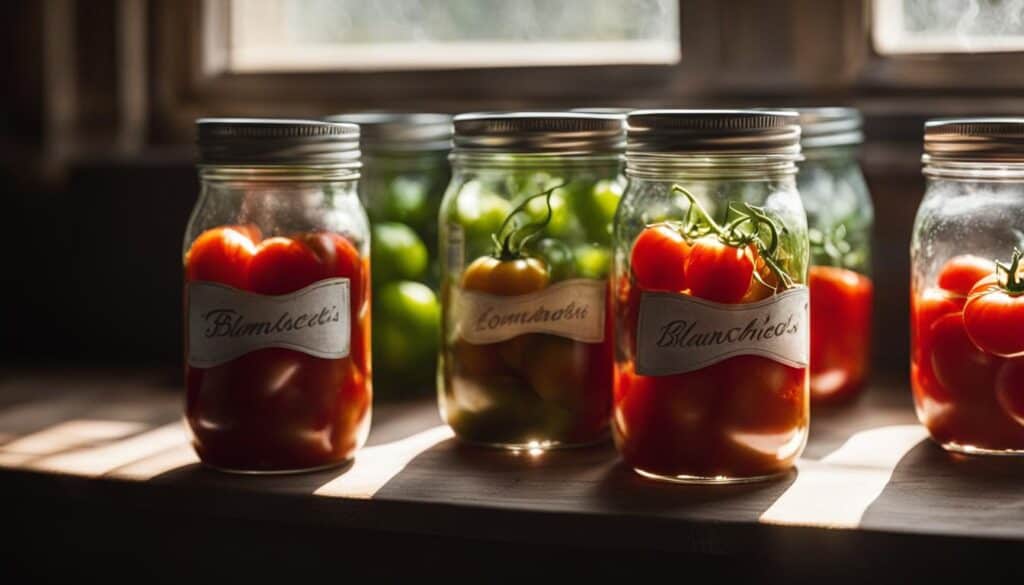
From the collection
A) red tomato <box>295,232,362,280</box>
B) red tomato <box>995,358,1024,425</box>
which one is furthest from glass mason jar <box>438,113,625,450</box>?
red tomato <box>995,358,1024,425</box>

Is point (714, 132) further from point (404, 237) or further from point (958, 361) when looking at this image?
point (404, 237)

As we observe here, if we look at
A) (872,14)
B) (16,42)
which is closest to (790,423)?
(872,14)

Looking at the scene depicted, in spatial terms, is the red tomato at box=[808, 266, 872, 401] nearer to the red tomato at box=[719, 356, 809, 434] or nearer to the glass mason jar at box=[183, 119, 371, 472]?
the red tomato at box=[719, 356, 809, 434]

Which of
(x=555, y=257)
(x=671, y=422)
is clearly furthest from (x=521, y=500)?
(x=555, y=257)

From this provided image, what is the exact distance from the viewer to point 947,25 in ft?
4.61

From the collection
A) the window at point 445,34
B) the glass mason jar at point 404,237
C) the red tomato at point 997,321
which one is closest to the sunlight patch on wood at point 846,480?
the red tomato at point 997,321

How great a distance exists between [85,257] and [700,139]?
99 centimetres

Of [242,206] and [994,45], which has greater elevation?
[994,45]

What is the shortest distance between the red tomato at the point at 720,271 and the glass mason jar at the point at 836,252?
284 millimetres

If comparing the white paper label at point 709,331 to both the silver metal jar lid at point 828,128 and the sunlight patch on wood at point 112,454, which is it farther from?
the sunlight patch on wood at point 112,454

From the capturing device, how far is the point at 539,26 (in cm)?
155

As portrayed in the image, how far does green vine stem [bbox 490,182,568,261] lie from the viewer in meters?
1.09

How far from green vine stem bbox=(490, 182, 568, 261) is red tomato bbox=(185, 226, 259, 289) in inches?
8.2

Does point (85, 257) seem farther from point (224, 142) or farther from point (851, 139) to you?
point (851, 139)
